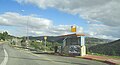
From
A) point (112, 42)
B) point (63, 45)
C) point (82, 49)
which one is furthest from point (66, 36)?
point (112, 42)

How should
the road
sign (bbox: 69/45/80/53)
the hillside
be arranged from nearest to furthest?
the road < sign (bbox: 69/45/80/53) < the hillside

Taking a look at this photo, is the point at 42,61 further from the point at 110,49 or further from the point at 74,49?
the point at 110,49

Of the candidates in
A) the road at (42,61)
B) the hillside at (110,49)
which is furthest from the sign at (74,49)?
the hillside at (110,49)

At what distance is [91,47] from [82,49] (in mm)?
18027

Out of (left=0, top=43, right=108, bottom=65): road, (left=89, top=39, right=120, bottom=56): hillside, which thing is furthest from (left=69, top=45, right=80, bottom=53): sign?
(left=89, top=39, right=120, bottom=56): hillside

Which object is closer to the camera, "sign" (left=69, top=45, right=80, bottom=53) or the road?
the road

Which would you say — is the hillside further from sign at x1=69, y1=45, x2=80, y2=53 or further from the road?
the road

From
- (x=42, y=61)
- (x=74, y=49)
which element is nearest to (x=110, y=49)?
(x=74, y=49)

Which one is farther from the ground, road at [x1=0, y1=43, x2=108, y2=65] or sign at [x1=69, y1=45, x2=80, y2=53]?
sign at [x1=69, y1=45, x2=80, y2=53]

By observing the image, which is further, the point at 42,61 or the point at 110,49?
the point at 110,49

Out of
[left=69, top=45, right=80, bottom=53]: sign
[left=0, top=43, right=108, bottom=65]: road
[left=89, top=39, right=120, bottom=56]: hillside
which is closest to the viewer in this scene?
[left=0, top=43, right=108, bottom=65]: road

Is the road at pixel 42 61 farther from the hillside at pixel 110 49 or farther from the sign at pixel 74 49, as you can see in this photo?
the hillside at pixel 110 49

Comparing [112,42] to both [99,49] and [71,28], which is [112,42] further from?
[71,28]

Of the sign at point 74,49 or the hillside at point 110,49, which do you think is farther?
the hillside at point 110,49
